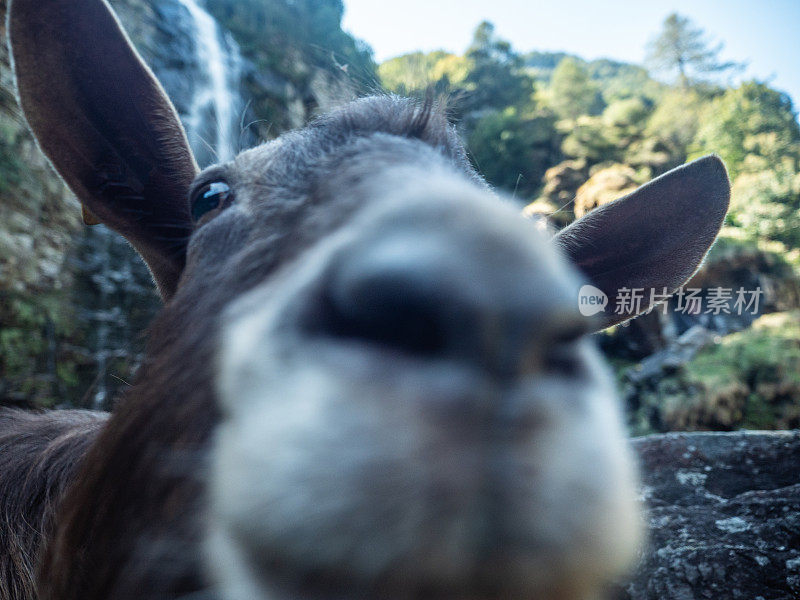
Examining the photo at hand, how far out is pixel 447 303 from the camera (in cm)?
84

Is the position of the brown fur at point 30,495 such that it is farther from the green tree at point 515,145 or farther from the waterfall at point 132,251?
the green tree at point 515,145

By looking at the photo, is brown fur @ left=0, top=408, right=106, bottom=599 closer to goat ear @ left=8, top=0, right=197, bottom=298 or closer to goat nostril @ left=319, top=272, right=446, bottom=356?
goat ear @ left=8, top=0, right=197, bottom=298

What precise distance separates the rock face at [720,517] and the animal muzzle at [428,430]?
103 inches

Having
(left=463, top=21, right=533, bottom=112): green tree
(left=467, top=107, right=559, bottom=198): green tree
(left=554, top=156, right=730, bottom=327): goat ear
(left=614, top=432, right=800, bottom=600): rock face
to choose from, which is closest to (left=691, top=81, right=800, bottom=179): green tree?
(left=467, top=107, right=559, bottom=198): green tree

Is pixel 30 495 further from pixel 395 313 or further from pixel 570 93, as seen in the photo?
pixel 570 93

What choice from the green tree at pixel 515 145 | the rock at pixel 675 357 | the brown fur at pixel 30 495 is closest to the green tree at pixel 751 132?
the green tree at pixel 515 145

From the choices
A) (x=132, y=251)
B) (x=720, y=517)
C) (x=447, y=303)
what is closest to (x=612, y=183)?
(x=132, y=251)

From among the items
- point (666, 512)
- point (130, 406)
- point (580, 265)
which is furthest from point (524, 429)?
point (666, 512)

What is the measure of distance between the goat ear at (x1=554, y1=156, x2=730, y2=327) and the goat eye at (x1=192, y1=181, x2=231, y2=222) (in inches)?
68.7

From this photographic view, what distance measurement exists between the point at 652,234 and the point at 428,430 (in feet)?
8.39

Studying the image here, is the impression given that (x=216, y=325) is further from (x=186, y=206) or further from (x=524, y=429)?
(x=186, y=206)

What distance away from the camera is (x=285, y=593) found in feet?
2.91

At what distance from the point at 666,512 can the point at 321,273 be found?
3639 millimetres

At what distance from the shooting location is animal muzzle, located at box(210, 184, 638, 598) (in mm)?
788
